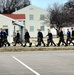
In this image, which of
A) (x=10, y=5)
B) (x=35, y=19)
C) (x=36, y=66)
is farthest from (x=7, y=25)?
(x=10, y=5)

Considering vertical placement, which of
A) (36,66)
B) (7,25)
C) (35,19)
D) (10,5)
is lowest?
(36,66)

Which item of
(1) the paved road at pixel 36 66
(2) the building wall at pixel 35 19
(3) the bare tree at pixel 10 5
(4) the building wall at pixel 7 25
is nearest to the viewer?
(1) the paved road at pixel 36 66

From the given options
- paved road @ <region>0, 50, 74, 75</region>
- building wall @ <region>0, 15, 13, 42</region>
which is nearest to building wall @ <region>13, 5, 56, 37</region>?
building wall @ <region>0, 15, 13, 42</region>

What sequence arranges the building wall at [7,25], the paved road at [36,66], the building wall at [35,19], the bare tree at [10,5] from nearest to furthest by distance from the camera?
the paved road at [36,66] < the building wall at [7,25] < the building wall at [35,19] < the bare tree at [10,5]

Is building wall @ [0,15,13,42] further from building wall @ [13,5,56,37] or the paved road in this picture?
building wall @ [13,5,56,37]

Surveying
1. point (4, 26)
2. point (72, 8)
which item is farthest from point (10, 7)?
point (4, 26)

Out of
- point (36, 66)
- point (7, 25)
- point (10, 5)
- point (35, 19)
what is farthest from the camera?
point (10, 5)

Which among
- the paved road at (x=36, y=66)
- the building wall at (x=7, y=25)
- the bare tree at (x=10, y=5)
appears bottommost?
the paved road at (x=36, y=66)

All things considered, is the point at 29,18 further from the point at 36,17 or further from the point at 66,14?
the point at 66,14

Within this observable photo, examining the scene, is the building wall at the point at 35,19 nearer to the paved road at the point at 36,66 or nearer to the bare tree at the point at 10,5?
the bare tree at the point at 10,5

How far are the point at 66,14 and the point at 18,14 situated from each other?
42.3ft

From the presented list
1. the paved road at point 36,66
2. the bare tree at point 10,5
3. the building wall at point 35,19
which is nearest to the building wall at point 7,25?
the paved road at point 36,66

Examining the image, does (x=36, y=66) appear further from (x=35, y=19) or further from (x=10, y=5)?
(x=10, y=5)

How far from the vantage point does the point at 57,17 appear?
90000mm
